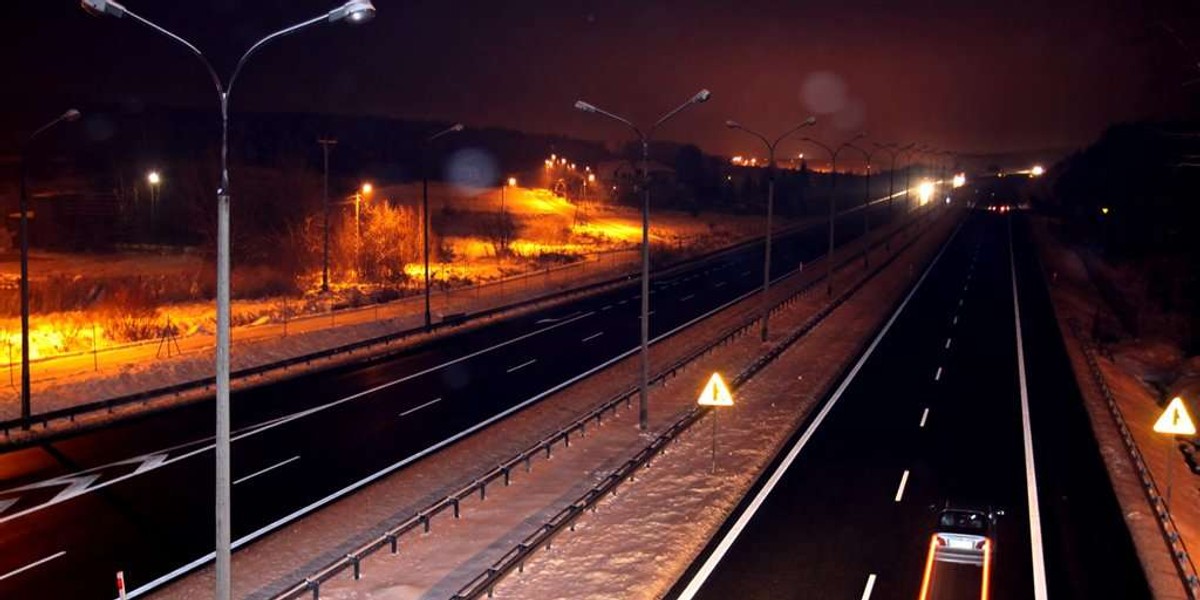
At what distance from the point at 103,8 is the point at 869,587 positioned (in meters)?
12.9

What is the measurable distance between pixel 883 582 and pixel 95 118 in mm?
156202

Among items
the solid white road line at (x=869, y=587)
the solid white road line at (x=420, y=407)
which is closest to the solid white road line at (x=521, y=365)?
the solid white road line at (x=420, y=407)

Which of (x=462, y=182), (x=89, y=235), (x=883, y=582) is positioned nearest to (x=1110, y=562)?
(x=883, y=582)

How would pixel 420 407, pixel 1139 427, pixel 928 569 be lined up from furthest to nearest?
pixel 1139 427 → pixel 420 407 → pixel 928 569

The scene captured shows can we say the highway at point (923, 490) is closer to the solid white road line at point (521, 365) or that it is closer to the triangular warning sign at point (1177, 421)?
the triangular warning sign at point (1177, 421)

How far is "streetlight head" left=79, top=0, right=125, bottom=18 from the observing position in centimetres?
996

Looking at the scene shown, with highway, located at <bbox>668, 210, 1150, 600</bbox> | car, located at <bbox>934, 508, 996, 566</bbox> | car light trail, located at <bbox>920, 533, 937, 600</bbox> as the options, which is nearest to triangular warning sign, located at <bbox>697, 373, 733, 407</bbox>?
highway, located at <bbox>668, 210, 1150, 600</bbox>

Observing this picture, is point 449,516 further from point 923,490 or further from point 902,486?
point 923,490

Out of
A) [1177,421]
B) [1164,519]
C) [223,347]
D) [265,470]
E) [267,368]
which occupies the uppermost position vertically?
[223,347]

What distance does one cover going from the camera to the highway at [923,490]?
587 inches

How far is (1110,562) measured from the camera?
15.9 meters

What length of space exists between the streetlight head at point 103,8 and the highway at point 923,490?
35.3 ft

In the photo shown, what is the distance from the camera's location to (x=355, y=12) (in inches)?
407

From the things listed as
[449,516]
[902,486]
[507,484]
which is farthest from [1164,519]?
[449,516]
